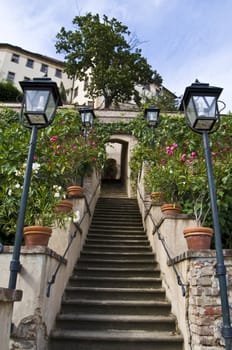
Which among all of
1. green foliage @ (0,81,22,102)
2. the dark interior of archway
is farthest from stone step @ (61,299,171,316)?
green foliage @ (0,81,22,102)

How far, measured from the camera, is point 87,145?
21.2ft

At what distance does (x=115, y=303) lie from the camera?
3.88 metres

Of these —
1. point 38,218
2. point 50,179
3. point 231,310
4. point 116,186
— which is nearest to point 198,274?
point 231,310

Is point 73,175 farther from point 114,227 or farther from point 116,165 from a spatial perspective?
point 116,165

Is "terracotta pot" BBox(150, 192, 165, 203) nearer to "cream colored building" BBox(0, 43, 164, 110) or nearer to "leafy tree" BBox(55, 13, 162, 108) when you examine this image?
"leafy tree" BBox(55, 13, 162, 108)

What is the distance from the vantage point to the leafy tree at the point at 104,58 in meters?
15.7

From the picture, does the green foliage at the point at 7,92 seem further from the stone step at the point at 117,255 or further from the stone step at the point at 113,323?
the stone step at the point at 113,323

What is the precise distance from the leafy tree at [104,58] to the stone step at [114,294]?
1309 centimetres

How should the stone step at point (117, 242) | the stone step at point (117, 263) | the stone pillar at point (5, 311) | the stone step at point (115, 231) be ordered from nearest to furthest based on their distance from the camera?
1. the stone pillar at point (5, 311)
2. the stone step at point (117, 263)
3. the stone step at point (117, 242)
4. the stone step at point (115, 231)

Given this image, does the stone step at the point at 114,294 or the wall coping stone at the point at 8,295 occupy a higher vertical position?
the wall coping stone at the point at 8,295

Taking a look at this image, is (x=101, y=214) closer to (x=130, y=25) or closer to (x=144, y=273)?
(x=144, y=273)

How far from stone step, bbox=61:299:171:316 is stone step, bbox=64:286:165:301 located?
23 cm

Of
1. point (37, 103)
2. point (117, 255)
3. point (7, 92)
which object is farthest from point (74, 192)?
point (7, 92)

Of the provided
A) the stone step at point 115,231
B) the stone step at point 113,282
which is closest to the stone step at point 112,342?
the stone step at point 113,282
